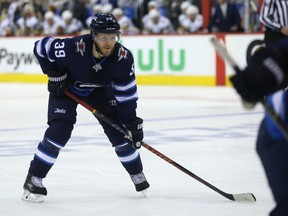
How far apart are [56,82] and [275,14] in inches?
57.4

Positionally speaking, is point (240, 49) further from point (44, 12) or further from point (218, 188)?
point (218, 188)

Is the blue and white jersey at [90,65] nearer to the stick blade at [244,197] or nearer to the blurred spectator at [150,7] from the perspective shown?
the stick blade at [244,197]

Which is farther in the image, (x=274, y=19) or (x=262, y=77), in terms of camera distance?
(x=274, y=19)

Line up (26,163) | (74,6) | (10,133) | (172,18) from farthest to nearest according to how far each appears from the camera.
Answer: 1. (74,6)
2. (172,18)
3. (10,133)
4. (26,163)

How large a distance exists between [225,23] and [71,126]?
9825 mm

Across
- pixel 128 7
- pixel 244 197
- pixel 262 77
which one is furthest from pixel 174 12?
pixel 262 77

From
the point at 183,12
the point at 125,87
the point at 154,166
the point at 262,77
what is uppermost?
the point at 262,77

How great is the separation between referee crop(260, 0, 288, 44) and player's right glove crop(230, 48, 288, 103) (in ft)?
7.90

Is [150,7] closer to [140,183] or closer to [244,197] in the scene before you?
[140,183]

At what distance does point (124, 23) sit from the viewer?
15.8 meters

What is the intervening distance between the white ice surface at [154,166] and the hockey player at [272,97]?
66.9 inches

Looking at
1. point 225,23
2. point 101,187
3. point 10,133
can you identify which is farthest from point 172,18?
point 101,187

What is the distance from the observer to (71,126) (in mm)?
4953

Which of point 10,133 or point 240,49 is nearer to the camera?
point 10,133
